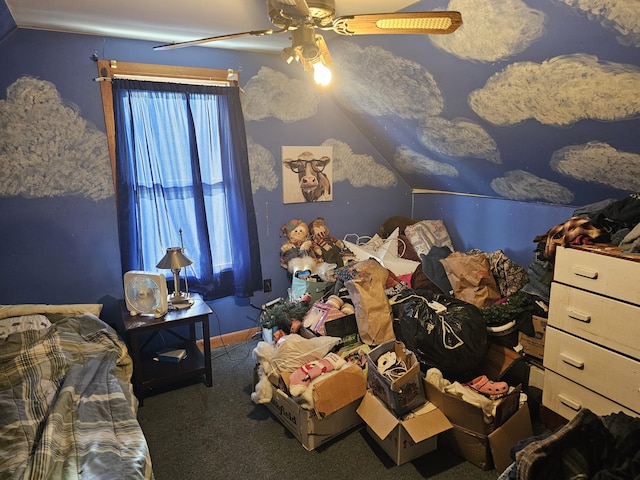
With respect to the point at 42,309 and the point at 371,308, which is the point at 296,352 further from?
the point at 42,309

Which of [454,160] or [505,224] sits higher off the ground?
[454,160]

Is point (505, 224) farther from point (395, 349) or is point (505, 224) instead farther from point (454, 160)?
point (395, 349)

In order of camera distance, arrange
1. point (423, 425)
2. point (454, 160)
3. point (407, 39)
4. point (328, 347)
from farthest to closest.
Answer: point (454, 160) < point (328, 347) < point (407, 39) < point (423, 425)

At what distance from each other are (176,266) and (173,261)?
4 cm

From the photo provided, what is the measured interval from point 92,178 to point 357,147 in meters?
2.13

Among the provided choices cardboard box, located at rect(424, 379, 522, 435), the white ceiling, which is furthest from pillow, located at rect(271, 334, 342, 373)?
the white ceiling

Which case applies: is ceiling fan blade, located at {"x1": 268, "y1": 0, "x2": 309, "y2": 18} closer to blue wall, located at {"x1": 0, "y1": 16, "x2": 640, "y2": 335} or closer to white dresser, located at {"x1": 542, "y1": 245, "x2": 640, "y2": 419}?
blue wall, located at {"x1": 0, "y1": 16, "x2": 640, "y2": 335}

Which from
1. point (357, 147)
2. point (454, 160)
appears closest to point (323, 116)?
point (357, 147)

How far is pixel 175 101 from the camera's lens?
284 cm

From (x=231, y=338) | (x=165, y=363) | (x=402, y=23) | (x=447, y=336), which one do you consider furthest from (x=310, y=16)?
(x=231, y=338)

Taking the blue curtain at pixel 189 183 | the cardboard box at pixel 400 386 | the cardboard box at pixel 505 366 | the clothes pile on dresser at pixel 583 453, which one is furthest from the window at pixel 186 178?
the clothes pile on dresser at pixel 583 453

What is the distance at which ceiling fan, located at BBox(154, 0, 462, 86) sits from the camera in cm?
134

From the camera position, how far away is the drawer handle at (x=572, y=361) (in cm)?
201

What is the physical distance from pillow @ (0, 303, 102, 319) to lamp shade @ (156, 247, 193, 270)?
0.48 meters
